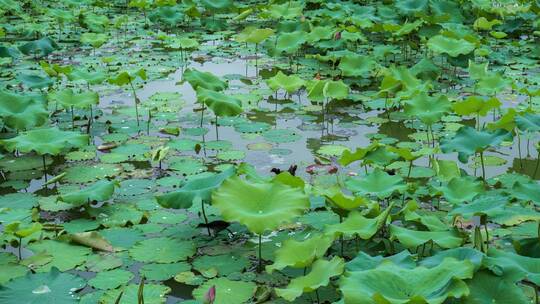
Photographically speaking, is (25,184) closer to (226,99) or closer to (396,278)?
(226,99)

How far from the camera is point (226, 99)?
13.4ft

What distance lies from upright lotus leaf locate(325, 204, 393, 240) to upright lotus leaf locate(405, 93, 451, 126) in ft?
4.06

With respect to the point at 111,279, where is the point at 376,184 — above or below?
above

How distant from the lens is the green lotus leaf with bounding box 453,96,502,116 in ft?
12.2

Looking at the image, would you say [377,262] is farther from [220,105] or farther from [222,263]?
[220,105]

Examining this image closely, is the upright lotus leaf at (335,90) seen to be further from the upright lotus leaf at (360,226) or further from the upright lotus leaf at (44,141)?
the upright lotus leaf at (360,226)

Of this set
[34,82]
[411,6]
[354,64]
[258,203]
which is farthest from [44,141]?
[411,6]

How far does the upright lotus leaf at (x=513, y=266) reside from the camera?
2.23m

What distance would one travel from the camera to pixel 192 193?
9.46 ft

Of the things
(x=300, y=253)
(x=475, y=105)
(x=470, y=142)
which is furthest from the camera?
(x=475, y=105)

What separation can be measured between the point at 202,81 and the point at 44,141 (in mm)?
1205

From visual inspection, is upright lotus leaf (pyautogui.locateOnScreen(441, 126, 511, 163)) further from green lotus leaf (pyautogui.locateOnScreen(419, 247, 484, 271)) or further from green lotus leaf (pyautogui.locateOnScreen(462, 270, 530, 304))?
green lotus leaf (pyautogui.locateOnScreen(462, 270, 530, 304))

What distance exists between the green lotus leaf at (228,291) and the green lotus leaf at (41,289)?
43 centimetres

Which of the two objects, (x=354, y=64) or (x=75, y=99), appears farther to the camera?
(x=354, y=64)
